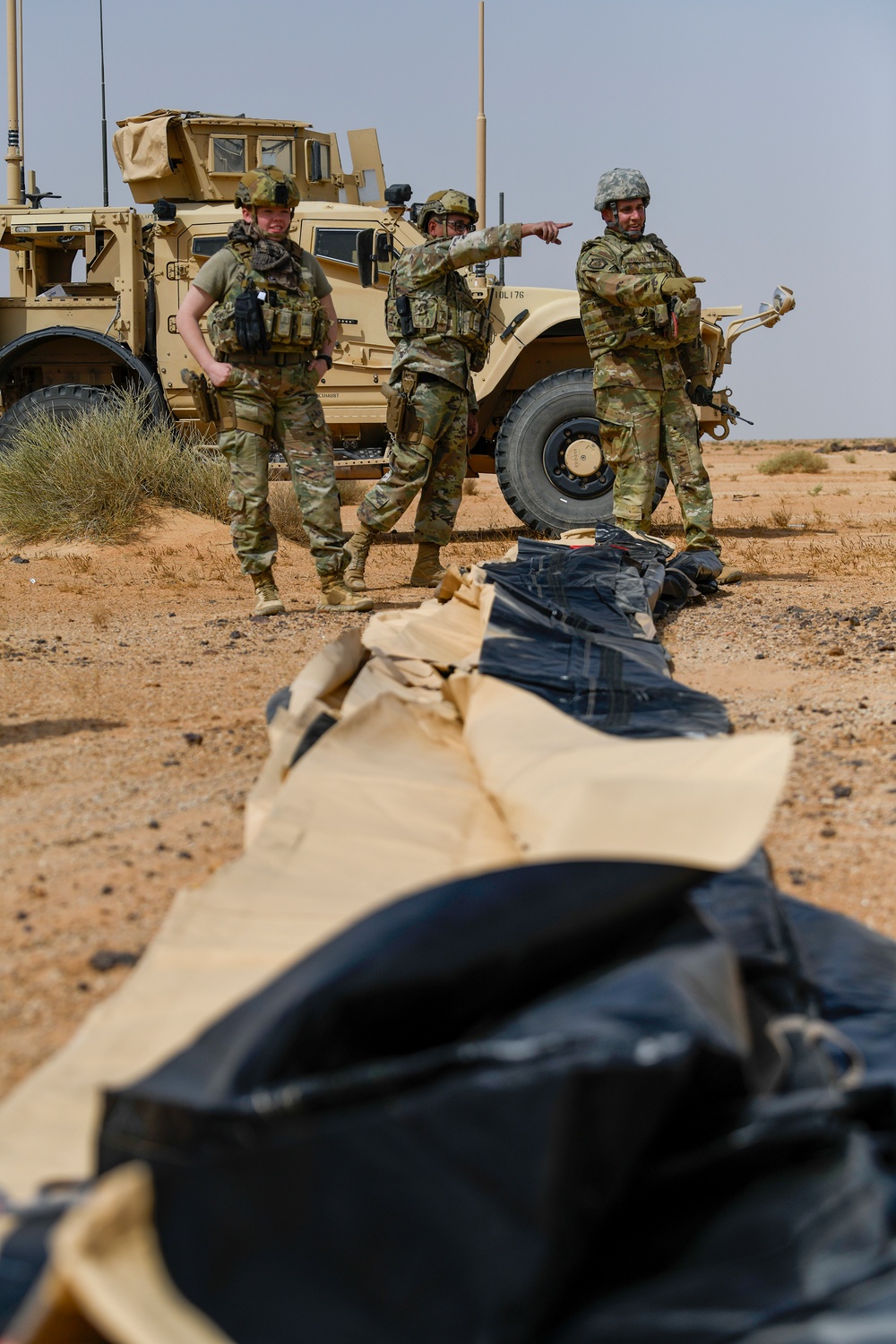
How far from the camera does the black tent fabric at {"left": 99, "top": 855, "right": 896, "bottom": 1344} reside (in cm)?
99

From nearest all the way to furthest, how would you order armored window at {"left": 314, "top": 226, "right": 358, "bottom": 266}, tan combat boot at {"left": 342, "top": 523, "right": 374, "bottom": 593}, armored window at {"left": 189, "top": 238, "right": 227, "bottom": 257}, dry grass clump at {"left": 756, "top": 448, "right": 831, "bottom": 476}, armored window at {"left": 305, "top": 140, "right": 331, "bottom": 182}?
1. tan combat boot at {"left": 342, "top": 523, "right": 374, "bottom": 593}
2. armored window at {"left": 314, "top": 226, "right": 358, "bottom": 266}
3. armored window at {"left": 189, "top": 238, "right": 227, "bottom": 257}
4. armored window at {"left": 305, "top": 140, "right": 331, "bottom": 182}
5. dry grass clump at {"left": 756, "top": 448, "right": 831, "bottom": 476}

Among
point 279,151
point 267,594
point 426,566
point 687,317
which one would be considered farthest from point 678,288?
point 279,151

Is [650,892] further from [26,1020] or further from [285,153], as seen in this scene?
[285,153]

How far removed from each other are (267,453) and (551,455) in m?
3.54

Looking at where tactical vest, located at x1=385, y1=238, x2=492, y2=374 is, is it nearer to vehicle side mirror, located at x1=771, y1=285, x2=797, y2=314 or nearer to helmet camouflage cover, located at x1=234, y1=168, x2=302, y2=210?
helmet camouflage cover, located at x1=234, y1=168, x2=302, y2=210

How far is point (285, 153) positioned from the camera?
992 cm

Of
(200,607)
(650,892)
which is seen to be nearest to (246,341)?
(200,607)

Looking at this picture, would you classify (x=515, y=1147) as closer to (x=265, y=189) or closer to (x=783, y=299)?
(x=265, y=189)

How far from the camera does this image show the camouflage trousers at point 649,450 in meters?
6.46

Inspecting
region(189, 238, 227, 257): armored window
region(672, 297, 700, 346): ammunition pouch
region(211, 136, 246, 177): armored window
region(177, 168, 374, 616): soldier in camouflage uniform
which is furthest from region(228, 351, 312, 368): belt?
region(211, 136, 246, 177): armored window

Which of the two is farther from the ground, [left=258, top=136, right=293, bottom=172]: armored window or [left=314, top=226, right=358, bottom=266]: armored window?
[left=258, top=136, right=293, bottom=172]: armored window

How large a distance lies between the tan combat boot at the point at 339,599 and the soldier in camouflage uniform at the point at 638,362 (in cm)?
145

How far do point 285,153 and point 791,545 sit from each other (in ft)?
16.6

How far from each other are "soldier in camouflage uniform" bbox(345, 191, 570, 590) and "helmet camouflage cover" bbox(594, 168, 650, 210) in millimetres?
676
